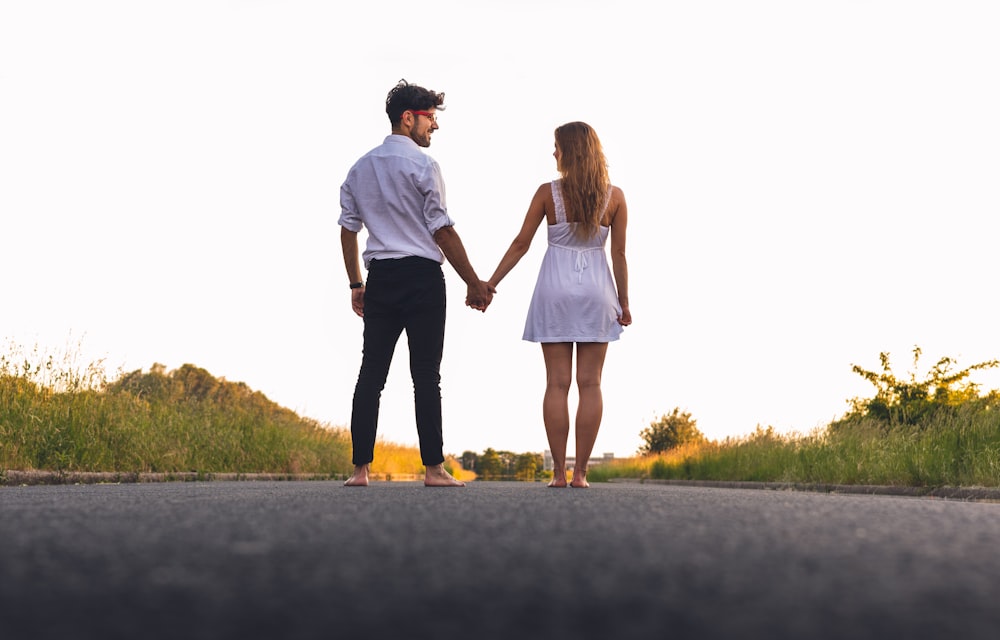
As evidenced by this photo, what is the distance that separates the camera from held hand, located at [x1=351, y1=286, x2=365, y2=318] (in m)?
7.35

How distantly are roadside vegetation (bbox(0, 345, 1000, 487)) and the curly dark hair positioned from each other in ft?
16.9

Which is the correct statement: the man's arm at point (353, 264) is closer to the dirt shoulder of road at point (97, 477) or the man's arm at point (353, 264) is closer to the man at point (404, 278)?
the man at point (404, 278)

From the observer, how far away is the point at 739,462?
48.1ft

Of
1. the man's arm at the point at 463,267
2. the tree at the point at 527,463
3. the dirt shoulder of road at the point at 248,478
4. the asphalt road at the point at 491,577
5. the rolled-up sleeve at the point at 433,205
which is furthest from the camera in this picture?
the tree at the point at 527,463

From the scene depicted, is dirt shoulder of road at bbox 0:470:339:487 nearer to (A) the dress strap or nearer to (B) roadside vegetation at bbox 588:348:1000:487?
(A) the dress strap

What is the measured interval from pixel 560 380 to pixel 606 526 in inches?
166

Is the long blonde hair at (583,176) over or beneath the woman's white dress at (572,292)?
over

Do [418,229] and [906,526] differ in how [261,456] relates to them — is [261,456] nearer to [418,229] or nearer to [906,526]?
[418,229]

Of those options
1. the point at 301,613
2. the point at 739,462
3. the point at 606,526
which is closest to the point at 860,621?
the point at 301,613

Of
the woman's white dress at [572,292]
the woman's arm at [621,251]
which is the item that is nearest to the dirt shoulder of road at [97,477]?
the woman's white dress at [572,292]

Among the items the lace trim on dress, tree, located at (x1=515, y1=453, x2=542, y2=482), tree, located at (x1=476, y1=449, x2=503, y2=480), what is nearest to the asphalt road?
the lace trim on dress

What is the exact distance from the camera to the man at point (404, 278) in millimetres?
6906

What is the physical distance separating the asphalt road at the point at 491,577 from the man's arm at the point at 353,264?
157 inches

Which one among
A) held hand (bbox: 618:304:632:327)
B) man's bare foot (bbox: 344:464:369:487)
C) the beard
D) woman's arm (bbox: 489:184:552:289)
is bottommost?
man's bare foot (bbox: 344:464:369:487)
